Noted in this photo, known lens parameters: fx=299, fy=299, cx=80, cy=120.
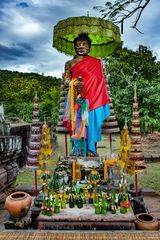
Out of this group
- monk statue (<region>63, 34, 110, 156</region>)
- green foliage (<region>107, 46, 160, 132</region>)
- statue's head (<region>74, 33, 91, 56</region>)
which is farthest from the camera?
green foliage (<region>107, 46, 160, 132</region>)

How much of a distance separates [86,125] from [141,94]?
12.6m

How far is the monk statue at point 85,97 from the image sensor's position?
627cm

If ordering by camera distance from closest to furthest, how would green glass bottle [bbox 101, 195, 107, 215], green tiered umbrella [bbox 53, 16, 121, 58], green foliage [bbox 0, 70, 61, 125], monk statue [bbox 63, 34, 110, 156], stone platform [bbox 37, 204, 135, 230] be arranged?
stone platform [bbox 37, 204, 135, 230]
green glass bottle [bbox 101, 195, 107, 215]
green tiered umbrella [bbox 53, 16, 121, 58]
monk statue [bbox 63, 34, 110, 156]
green foliage [bbox 0, 70, 61, 125]

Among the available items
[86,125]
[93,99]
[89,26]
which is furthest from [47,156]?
[89,26]

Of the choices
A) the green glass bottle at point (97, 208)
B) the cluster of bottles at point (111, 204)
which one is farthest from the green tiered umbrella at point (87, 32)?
the green glass bottle at point (97, 208)

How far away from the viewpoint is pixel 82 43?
256 inches

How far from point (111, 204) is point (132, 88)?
1436 cm

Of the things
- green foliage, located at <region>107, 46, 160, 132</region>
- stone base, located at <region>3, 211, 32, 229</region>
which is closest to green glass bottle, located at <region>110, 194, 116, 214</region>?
stone base, located at <region>3, 211, 32, 229</region>

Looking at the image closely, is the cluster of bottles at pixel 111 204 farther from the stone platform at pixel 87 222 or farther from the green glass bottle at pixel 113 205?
the stone platform at pixel 87 222

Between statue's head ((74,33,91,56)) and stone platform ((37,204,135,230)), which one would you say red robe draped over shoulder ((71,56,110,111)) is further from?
stone platform ((37,204,135,230))

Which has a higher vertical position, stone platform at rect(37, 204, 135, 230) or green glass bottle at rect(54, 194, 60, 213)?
green glass bottle at rect(54, 194, 60, 213)

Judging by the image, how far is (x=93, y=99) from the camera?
6363 mm

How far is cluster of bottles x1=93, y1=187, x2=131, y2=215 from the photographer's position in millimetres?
4663

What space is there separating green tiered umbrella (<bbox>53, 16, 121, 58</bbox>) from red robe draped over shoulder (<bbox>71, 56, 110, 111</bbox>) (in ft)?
2.08
